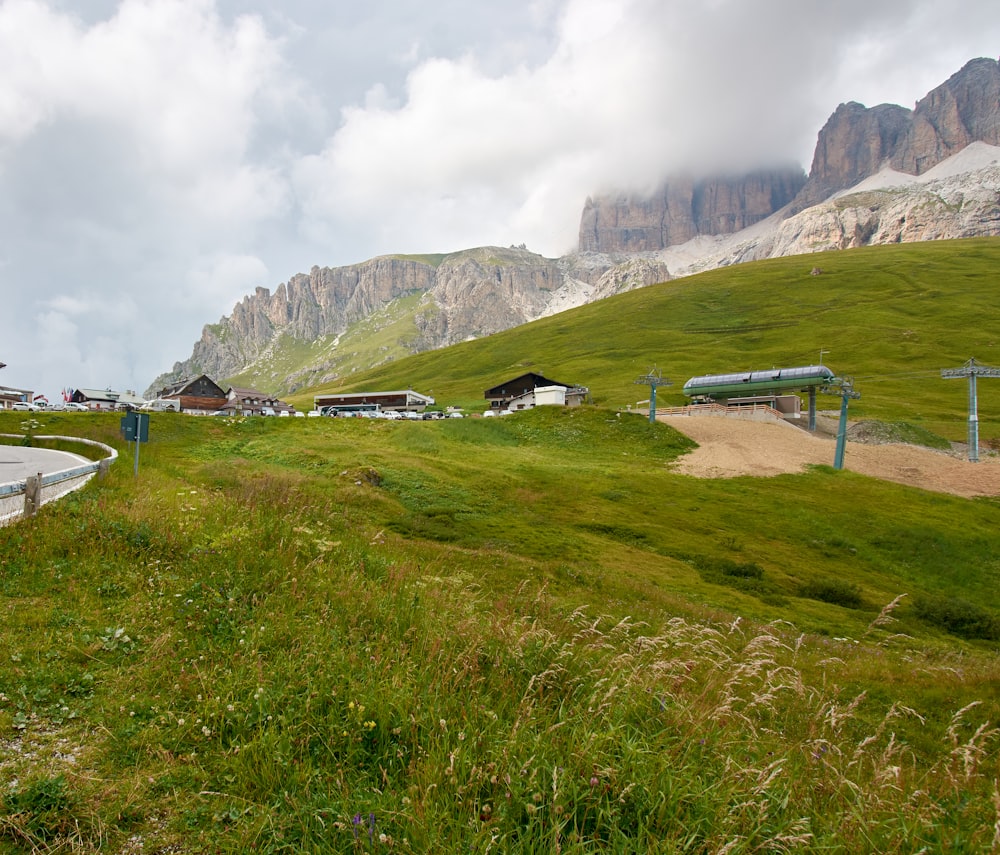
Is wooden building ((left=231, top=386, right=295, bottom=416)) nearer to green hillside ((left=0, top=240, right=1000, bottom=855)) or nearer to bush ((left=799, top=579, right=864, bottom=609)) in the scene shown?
green hillside ((left=0, top=240, right=1000, bottom=855))

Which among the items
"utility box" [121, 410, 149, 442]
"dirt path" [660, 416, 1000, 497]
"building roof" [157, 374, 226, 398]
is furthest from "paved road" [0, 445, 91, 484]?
"building roof" [157, 374, 226, 398]

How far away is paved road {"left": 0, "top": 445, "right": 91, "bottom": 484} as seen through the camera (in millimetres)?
20391

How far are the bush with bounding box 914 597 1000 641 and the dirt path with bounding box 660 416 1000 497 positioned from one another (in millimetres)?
21932

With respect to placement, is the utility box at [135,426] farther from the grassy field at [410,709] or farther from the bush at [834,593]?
the bush at [834,593]

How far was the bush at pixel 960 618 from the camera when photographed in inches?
820

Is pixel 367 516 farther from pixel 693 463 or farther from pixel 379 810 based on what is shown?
pixel 693 463

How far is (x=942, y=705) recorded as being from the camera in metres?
10.8

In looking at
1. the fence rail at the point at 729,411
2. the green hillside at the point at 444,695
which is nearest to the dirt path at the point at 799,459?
the fence rail at the point at 729,411

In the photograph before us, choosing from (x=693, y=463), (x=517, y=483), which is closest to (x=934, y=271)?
(x=693, y=463)

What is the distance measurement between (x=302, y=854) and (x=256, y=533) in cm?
842

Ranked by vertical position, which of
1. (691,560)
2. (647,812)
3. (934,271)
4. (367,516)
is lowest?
(691,560)

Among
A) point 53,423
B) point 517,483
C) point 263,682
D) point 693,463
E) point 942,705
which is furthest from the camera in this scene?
point 693,463

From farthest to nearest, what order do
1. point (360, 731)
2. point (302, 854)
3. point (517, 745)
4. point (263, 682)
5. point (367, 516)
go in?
point (367, 516) < point (263, 682) < point (360, 731) < point (517, 745) < point (302, 854)

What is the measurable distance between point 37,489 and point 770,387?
84.5 metres
